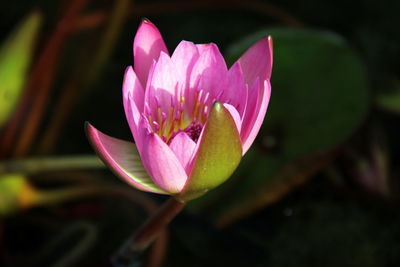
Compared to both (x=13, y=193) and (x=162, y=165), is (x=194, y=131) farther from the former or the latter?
(x=13, y=193)

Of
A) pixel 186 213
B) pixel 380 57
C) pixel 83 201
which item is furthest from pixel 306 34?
pixel 83 201

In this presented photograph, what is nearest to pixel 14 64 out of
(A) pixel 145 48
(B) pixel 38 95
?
(B) pixel 38 95

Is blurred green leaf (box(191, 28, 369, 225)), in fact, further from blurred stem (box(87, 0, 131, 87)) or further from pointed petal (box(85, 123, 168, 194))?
pointed petal (box(85, 123, 168, 194))

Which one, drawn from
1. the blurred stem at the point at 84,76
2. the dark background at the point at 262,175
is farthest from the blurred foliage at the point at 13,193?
the blurred stem at the point at 84,76

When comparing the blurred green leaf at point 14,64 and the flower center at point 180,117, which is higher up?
the blurred green leaf at point 14,64

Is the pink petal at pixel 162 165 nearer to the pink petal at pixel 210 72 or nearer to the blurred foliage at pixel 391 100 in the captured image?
the pink petal at pixel 210 72

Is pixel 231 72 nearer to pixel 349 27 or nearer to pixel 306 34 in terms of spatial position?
pixel 306 34
